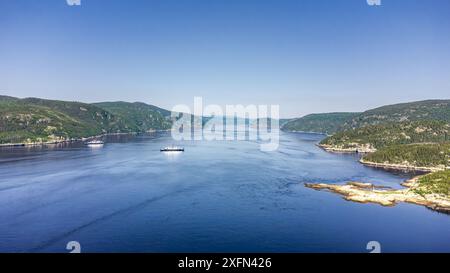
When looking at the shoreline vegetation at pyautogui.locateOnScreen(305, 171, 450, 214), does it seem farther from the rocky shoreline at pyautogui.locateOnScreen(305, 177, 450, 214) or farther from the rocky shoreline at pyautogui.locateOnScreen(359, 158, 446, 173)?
the rocky shoreline at pyautogui.locateOnScreen(359, 158, 446, 173)

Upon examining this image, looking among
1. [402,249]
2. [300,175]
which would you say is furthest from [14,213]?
[300,175]

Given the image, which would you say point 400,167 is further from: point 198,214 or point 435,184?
point 198,214

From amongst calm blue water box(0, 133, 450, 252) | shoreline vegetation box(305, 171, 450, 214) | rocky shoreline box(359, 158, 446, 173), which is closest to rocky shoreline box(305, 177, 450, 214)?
shoreline vegetation box(305, 171, 450, 214)

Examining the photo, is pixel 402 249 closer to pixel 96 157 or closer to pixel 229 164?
pixel 229 164

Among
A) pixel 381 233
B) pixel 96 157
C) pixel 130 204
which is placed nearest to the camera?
pixel 381 233

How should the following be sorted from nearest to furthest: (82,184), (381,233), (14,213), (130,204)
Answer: (381,233), (14,213), (130,204), (82,184)

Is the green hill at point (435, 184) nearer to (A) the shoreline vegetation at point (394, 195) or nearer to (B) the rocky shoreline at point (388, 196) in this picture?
(A) the shoreline vegetation at point (394, 195)
